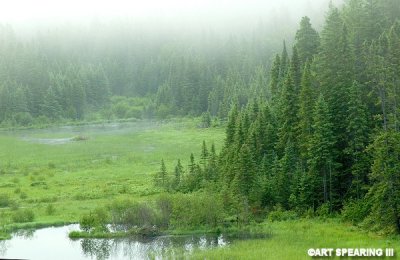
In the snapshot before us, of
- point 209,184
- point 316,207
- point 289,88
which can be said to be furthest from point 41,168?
point 316,207

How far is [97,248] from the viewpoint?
148 feet

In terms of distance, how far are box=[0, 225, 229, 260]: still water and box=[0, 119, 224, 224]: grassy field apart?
6313mm

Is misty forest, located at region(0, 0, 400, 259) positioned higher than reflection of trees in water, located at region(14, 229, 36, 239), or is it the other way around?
misty forest, located at region(0, 0, 400, 259)

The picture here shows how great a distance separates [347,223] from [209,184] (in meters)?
19.6

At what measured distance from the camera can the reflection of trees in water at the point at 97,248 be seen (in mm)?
43312

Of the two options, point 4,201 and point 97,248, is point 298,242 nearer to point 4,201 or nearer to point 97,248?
point 97,248

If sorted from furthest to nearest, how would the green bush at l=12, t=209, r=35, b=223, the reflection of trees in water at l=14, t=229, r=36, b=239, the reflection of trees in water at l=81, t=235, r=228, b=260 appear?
the green bush at l=12, t=209, r=35, b=223 < the reflection of trees in water at l=14, t=229, r=36, b=239 < the reflection of trees in water at l=81, t=235, r=228, b=260

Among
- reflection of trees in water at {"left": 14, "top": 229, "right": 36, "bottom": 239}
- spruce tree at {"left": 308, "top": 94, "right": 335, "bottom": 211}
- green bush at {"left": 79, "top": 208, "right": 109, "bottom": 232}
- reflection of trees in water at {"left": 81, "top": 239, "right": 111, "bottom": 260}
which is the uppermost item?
spruce tree at {"left": 308, "top": 94, "right": 335, "bottom": 211}

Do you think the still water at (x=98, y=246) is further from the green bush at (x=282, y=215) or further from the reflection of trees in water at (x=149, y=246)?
the green bush at (x=282, y=215)

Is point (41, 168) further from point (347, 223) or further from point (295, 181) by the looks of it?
point (347, 223)

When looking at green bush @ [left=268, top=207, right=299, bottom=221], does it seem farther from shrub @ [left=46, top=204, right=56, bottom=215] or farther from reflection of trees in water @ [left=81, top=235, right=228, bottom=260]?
shrub @ [left=46, top=204, right=56, bottom=215]

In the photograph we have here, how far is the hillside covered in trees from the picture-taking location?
4547cm

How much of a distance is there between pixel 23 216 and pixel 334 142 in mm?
33062

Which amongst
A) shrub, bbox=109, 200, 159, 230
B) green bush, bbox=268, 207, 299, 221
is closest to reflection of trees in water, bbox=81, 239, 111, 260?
shrub, bbox=109, 200, 159, 230
